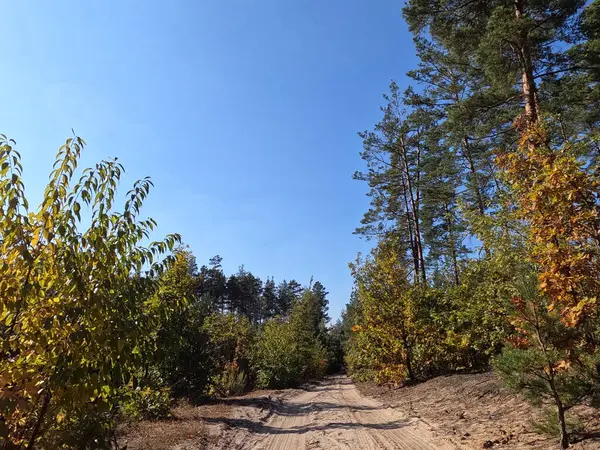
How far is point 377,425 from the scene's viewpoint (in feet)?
30.0

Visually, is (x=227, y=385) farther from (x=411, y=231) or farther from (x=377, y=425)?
(x=411, y=231)

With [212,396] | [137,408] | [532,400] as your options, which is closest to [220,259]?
[212,396]

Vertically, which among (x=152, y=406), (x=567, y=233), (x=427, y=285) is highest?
(x=427, y=285)

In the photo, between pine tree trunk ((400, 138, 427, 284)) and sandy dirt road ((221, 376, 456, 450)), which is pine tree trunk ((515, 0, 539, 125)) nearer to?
sandy dirt road ((221, 376, 456, 450))

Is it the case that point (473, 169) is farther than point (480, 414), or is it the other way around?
point (473, 169)

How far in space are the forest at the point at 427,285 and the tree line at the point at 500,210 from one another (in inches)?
1.7

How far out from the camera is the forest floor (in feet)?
21.8

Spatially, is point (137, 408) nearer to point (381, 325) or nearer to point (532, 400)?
point (532, 400)

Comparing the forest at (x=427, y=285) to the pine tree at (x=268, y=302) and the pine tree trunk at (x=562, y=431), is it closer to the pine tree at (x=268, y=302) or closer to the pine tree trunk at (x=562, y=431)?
the pine tree trunk at (x=562, y=431)

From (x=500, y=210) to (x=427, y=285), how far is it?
11.4 meters

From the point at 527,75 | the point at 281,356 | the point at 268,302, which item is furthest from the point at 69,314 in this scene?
the point at 268,302

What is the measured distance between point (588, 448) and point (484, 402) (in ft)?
14.7

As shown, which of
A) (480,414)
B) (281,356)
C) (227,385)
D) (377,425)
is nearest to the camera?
(480,414)

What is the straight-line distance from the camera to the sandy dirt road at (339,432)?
7.31m
